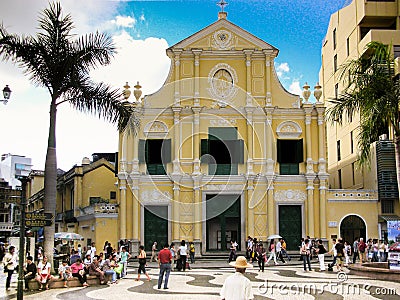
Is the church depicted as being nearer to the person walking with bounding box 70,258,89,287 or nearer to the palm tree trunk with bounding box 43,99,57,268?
the person walking with bounding box 70,258,89,287

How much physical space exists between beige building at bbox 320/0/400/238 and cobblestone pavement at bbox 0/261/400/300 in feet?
44.5

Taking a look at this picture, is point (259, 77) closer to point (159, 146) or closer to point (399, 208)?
point (159, 146)

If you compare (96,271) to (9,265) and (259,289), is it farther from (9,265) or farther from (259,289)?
(259,289)

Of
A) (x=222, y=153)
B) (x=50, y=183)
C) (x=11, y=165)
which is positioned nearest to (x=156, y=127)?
(x=222, y=153)

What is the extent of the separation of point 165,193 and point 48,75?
17.2m

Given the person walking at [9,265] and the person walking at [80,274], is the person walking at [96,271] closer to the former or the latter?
the person walking at [80,274]

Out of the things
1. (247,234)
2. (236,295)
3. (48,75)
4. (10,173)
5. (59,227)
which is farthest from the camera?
(10,173)

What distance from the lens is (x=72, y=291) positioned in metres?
18.5

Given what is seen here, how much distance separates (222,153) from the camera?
3656 cm

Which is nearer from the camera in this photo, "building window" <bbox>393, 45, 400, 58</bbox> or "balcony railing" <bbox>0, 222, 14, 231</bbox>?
"building window" <bbox>393, 45, 400, 58</bbox>

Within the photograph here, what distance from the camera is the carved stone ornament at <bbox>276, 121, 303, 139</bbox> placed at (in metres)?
37.1

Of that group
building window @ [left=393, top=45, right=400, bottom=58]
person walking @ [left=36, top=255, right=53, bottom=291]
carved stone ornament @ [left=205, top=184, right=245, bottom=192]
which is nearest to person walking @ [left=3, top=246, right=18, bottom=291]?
person walking @ [left=36, top=255, right=53, bottom=291]

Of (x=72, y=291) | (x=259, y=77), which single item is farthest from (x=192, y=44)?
(x=72, y=291)

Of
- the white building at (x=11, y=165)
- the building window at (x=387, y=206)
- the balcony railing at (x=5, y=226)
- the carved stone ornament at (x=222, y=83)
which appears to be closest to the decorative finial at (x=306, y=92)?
the carved stone ornament at (x=222, y=83)
